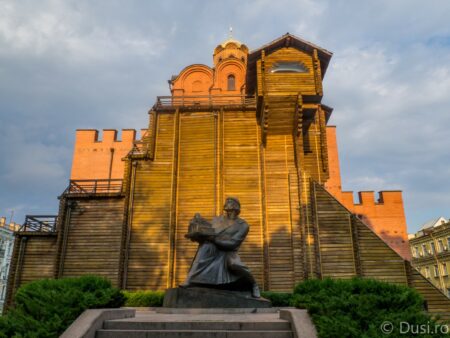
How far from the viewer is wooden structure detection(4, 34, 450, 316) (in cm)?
1739

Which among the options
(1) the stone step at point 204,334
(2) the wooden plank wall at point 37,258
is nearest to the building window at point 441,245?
(2) the wooden plank wall at point 37,258

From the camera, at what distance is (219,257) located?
805 centimetres

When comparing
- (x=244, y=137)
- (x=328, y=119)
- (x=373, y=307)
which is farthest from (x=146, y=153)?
(x=373, y=307)

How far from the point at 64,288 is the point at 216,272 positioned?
2.92 metres

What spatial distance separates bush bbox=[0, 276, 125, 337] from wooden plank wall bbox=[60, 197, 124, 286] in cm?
1114

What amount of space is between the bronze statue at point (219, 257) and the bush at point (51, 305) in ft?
5.87

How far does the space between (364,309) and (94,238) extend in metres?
15.6

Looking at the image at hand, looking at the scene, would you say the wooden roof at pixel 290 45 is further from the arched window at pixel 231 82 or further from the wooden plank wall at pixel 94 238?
the wooden plank wall at pixel 94 238

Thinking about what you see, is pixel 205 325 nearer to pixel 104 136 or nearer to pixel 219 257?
pixel 219 257

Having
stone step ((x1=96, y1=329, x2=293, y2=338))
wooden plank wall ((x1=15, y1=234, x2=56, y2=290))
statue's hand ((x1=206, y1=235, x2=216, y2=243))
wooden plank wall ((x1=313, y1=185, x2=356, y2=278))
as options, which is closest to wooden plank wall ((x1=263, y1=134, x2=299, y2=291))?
wooden plank wall ((x1=313, y1=185, x2=356, y2=278))

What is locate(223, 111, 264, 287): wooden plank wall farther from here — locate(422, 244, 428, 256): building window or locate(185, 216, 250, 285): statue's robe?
locate(422, 244, 428, 256): building window

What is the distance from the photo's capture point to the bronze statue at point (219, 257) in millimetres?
7832

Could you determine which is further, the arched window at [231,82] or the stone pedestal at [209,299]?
the arched window at [231,82]

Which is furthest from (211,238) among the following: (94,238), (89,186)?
(89,186)
